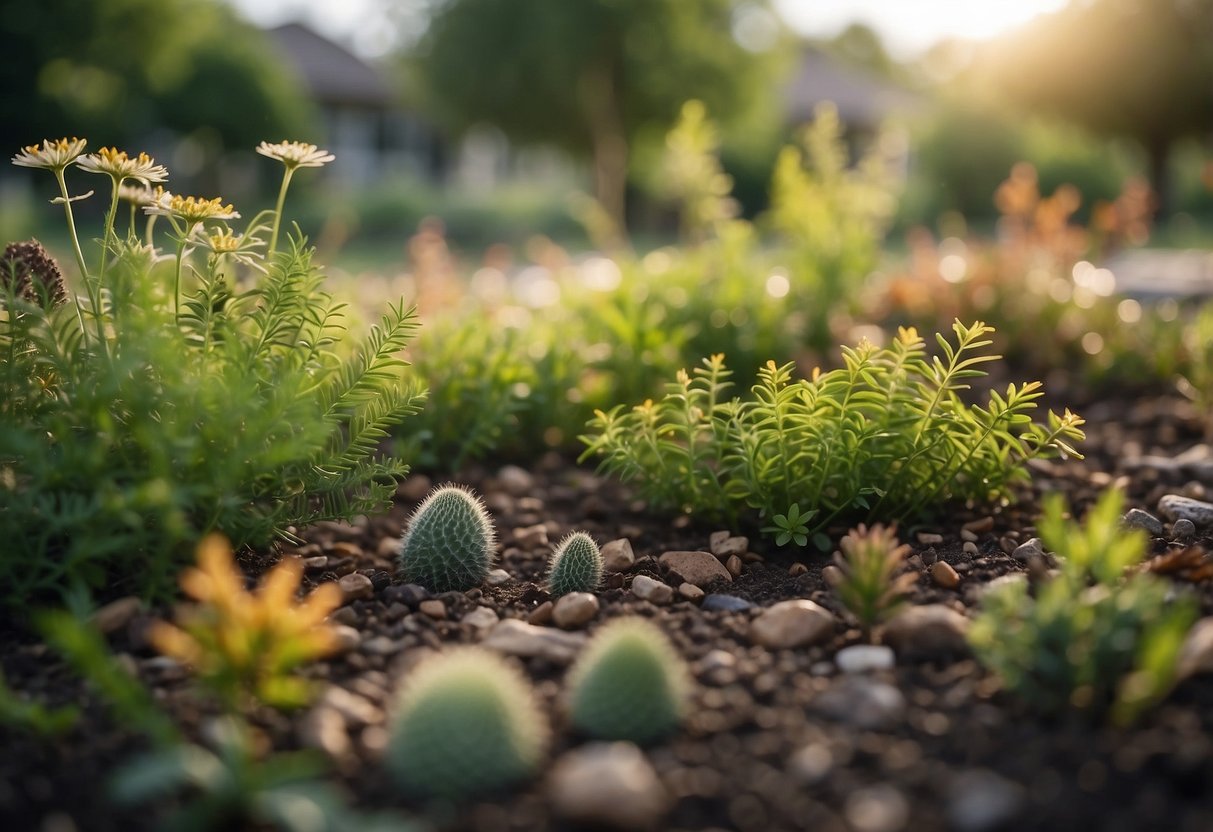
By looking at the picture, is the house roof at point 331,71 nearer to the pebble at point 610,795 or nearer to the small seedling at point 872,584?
the small seedling at point 872,584

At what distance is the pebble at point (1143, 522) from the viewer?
9.16ft

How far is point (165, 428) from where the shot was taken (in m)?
2.04

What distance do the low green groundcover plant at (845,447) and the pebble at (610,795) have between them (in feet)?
3.93

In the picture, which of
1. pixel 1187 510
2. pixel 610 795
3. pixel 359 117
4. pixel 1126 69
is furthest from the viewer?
pixel 359 117

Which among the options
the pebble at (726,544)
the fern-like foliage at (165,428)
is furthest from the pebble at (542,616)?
the pebble at (726,544)

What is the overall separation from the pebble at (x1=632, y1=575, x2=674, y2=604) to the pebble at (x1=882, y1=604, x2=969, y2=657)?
0.57 m

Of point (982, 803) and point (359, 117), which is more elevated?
point (359, 117)

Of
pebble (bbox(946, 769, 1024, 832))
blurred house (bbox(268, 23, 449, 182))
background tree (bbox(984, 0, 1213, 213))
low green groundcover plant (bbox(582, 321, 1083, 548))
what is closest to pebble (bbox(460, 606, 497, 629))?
low green groundcover plant (bbox(582, 321, 1083, 548))

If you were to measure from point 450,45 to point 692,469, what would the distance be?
17999 mm

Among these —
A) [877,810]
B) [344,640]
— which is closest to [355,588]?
[344,640]

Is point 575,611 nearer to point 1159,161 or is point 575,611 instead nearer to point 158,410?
point 158,410

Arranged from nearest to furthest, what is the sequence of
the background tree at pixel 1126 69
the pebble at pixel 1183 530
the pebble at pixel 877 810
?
the pebble at pixel 877 810, the pebble at pixel 1183 530, the background tree at pixel 1126 69

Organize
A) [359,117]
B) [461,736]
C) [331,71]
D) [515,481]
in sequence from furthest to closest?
[359,117] < [331,71] < [515,481] < [461,736]

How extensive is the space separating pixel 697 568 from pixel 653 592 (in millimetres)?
214
